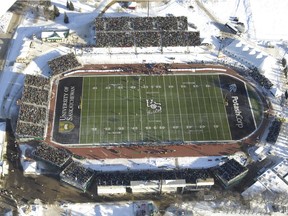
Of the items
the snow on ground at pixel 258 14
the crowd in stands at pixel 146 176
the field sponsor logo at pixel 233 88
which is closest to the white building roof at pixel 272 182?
the crowd in stands at pixel 146 176

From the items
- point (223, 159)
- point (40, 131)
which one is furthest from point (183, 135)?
point (40, 131)

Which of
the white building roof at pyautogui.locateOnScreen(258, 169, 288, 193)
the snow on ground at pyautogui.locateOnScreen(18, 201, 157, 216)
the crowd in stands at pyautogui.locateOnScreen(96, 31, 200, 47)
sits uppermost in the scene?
the crowd in stands at pyautogui.locateOnScreen(96, 31, 200, 47)

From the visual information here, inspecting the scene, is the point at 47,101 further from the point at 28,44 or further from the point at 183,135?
the point at 183,135

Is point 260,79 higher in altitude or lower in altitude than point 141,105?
higher

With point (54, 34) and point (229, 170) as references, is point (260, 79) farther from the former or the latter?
point (54, 34)

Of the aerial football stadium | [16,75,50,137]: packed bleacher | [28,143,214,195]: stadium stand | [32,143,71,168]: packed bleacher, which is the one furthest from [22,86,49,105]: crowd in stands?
[28,143,214,195]: stadium stand

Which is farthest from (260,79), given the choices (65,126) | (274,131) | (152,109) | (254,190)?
(65,126)

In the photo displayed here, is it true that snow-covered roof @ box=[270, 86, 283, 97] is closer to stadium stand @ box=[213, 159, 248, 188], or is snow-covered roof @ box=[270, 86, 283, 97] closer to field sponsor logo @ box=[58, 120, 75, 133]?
stadium stand @ box=[213, 159, 248, 188]
